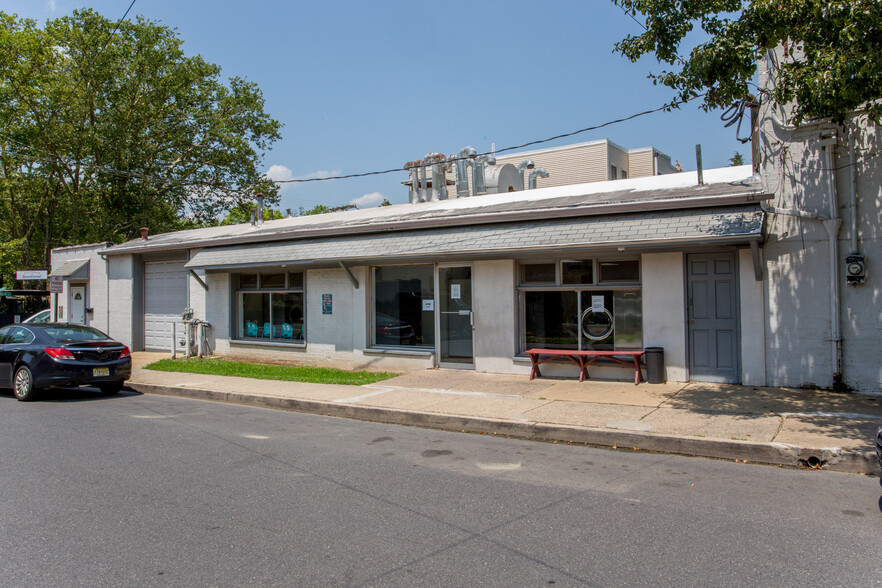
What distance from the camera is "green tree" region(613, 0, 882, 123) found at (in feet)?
23.8

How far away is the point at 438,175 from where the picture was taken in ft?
71.4

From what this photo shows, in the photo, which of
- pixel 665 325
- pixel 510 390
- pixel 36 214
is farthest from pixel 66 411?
pixel 36 214

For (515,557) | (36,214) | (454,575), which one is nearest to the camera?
(454,575)

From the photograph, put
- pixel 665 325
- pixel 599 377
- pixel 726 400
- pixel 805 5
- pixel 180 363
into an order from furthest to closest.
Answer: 1. pixel 180 363
2. pixel 599 377
3. pixel 665 325
4. pixel 726 400
5. pixel 805 5

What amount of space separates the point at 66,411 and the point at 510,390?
771 centimetres

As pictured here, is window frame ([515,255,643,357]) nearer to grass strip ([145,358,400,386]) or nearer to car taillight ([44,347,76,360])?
grass strip ([145,358,400,386])

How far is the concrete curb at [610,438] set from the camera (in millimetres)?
6594

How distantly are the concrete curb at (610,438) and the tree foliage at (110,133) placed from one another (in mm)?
20187

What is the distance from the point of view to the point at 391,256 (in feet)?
44.2

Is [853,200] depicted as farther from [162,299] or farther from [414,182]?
[162,299]

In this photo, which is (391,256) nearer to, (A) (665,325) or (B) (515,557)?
(A) (665,325)

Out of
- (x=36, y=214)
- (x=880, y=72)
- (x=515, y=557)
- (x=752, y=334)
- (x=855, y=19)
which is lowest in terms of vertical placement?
(x=515, y=557)

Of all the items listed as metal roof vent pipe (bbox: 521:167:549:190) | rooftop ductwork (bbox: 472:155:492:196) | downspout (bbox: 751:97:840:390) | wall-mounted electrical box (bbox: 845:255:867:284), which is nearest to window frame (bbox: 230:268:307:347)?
rooftop ductwork (bbox: 472:155:492:196)

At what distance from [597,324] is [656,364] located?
1.47 meters
